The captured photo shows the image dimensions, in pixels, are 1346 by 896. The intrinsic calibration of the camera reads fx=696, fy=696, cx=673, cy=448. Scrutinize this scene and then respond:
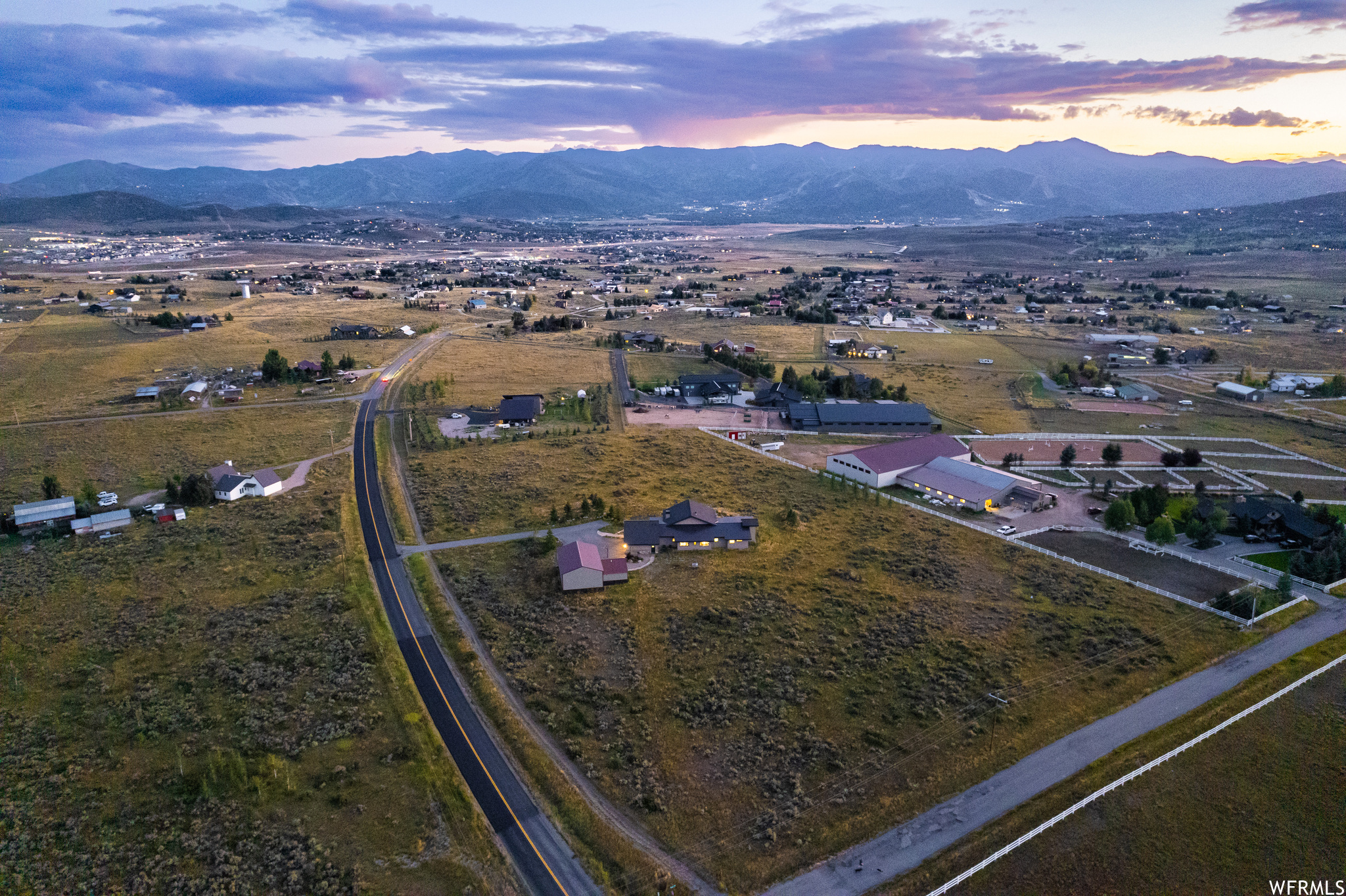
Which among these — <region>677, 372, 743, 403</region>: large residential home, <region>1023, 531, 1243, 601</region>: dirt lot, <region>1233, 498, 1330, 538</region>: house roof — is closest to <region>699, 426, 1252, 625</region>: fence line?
<region>1023, 531, 1243, 601</region>: dirt lot

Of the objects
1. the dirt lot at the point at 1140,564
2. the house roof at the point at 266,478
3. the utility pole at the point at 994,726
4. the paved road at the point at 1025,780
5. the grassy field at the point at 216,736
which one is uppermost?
the house roof at the point at 266,478

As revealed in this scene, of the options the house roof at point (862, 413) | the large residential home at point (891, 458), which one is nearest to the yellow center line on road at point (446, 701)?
the large residential home at point (891, 458)

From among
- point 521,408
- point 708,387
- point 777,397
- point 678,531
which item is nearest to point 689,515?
point 678,531

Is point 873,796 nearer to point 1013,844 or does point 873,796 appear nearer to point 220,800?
point 1013,844

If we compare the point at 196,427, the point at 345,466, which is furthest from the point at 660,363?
the point at 196,427

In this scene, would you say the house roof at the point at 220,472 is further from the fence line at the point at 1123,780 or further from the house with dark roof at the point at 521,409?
the fence line at the point at 1123,780

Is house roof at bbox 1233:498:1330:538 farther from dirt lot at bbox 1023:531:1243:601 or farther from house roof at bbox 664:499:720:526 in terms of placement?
house roof at bbox 664:499:720:526
